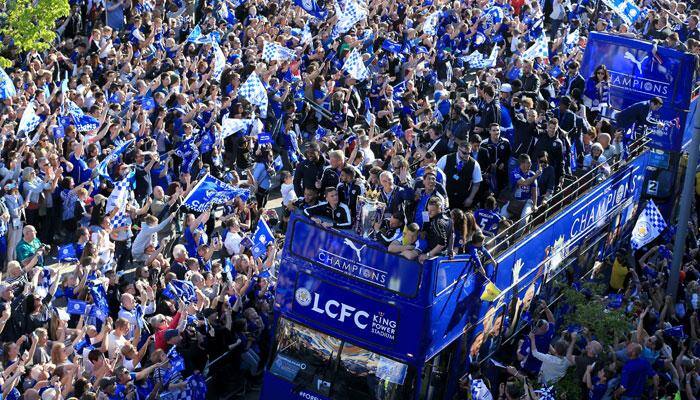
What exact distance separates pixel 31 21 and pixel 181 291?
376 inches

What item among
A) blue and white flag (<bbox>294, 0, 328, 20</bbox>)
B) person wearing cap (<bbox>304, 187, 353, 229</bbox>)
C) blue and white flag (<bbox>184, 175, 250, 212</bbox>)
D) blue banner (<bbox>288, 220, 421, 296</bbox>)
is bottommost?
blue and white flag (<bbox>294, 0, 328, 20</bbox>)

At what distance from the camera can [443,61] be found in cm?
3139

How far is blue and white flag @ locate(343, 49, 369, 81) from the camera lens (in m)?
27.2

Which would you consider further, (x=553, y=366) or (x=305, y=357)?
(x=553, y=366)

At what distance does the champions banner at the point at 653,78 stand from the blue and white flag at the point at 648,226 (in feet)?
5.25

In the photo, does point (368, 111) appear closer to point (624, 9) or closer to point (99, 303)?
point (624, 9)

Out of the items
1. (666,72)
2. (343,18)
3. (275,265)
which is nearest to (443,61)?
(343,18)

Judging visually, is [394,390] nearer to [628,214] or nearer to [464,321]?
[464,321]

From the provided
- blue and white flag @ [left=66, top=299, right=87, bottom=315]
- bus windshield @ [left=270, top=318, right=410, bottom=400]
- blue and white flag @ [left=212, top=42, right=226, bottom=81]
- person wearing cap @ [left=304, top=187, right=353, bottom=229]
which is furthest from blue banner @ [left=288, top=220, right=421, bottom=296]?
blue and white flag @ [left=212, top=42, right=226, bottom=81]

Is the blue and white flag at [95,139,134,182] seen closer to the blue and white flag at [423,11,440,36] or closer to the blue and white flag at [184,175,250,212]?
the blue and white flag at [184,175,250,212]

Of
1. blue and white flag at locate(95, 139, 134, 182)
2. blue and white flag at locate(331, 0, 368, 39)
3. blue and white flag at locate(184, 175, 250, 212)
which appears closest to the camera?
blue and white flag at locate(184, 175, 250, 212)

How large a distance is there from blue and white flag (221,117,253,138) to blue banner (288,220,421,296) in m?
7.72

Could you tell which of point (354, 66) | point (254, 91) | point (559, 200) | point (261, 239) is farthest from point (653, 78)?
point (261, 239)

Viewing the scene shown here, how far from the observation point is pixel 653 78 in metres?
23.2
